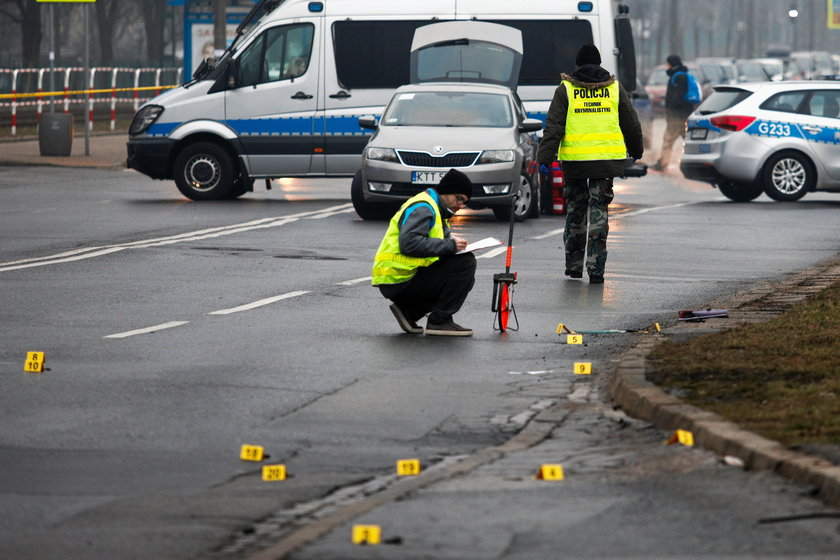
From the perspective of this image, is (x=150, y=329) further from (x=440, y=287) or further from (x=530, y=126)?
(x=530, y=126)

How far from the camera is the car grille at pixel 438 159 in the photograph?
795 inches

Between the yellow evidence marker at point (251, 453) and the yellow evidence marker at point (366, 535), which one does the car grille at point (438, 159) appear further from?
the yellow evidence marker at point (366, 535)

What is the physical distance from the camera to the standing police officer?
14.5 metres

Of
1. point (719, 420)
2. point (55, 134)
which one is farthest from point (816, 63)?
point (719, 420)

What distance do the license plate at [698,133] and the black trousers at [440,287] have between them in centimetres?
1345

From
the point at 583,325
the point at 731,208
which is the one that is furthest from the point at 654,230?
the point at 583,325

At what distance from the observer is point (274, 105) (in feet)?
77.3

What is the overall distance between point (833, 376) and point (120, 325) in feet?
15.7

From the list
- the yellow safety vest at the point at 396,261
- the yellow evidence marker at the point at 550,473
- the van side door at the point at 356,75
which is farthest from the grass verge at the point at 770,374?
the van side door at the point at 356,75

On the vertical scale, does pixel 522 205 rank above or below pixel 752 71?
below

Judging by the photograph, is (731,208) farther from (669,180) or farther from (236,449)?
(236,449)

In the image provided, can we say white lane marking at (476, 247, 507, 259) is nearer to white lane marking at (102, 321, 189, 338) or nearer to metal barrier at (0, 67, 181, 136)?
white lane marking at (102, 321, 189, 338)

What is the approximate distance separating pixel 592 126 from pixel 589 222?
0.78 metres

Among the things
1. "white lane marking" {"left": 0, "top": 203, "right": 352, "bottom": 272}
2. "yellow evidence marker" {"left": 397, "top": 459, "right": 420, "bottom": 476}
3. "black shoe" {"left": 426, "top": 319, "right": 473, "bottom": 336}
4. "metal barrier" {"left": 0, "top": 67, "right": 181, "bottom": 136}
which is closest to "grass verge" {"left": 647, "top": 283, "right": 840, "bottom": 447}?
"yellow evidence marker" {"left": 397, "top": 459, "right": 420, "bottom": 476}
